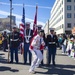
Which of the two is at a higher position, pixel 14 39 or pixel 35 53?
pixel 14 39

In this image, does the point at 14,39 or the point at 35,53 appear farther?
the point at 14,39

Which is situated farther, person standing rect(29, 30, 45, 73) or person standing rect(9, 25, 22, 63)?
person standing rect(9, 25, 22, 63)

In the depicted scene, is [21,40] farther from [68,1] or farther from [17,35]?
[68,1]

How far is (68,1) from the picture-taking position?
79750 millimetres

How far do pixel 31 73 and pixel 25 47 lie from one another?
2.34m

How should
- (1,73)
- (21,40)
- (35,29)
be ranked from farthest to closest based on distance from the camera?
(21,40) → (35,29) → (1,73)

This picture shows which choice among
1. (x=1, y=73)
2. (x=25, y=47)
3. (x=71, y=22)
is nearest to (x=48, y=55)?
(x=25, y=47)

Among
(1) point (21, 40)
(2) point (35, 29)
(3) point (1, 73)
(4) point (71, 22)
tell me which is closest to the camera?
(3) point (1, 73)

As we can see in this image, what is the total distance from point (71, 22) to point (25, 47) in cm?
6858

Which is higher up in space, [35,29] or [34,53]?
[35,29]

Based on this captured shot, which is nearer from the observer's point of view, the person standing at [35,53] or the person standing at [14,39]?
the person standing at [35,53]

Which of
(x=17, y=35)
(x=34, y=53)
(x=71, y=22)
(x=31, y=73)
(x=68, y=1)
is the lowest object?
(x=31, y=73)

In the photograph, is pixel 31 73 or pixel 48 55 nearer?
pixel 31 73

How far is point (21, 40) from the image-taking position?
1135 centimetres
